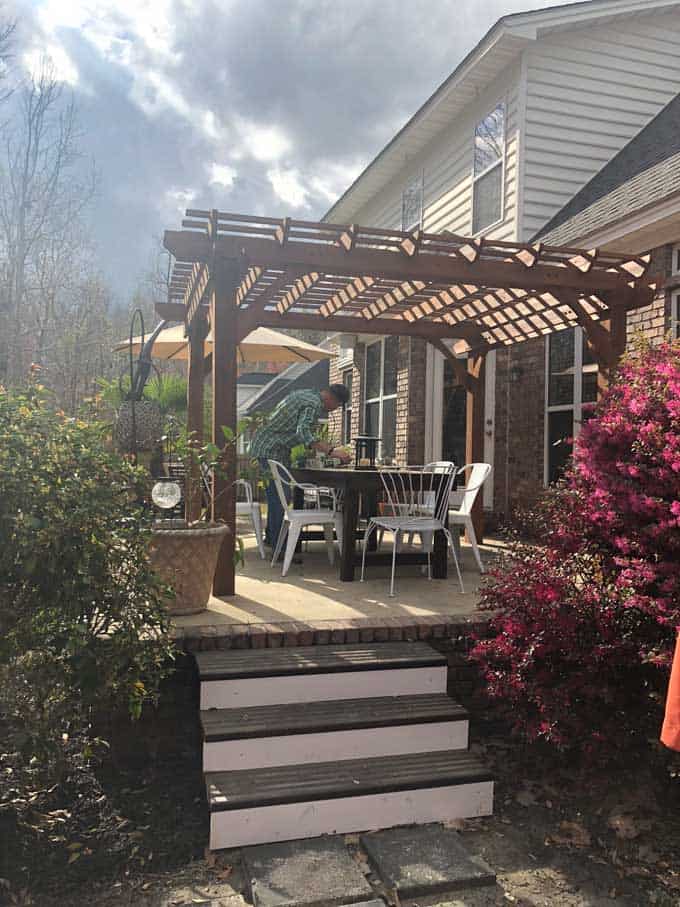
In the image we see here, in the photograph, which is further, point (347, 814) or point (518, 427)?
point (518, 427)

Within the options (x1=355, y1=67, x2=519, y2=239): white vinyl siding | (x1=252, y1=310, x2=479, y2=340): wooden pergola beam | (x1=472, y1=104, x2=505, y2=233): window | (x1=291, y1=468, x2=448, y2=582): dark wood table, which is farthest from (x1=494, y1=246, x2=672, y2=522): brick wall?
(x1=291, y1=468, x2=448, y2=582): dark wood table

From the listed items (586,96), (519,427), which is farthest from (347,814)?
(586,96)

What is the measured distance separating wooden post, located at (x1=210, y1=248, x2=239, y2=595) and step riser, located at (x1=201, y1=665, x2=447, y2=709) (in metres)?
1.28

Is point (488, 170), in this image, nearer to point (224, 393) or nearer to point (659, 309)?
point (659, 309)

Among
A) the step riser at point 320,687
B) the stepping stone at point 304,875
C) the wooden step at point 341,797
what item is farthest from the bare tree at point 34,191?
the stepping stone at point 304,875

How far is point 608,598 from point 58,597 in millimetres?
2364

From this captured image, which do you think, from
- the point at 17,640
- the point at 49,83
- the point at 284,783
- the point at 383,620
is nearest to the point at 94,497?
the point at 17,640

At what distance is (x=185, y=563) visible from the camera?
13.3 feet

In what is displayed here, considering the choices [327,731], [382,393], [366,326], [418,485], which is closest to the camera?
[327,731]

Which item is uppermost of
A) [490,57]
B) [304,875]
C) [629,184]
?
[490,57]

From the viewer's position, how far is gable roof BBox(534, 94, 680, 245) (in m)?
6.57

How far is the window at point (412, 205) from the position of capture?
11078mm

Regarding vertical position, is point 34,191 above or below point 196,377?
above

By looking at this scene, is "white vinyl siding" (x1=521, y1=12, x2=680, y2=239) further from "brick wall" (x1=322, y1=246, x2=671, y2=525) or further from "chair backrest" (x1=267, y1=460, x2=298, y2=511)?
"chair backrest" (x1=267, y1=460, x2=298, y2=511)
